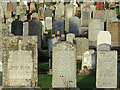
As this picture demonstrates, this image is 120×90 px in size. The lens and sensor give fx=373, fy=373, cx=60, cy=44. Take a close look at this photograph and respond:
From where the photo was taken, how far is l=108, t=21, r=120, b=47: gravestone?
2738 centimetres

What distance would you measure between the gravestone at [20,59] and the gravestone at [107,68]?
100 inches

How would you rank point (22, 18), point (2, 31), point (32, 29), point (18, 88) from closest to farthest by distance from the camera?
1. point (18, 88)
2. point (2, 31)
3. point (32, 29)
4. point (22, 18)

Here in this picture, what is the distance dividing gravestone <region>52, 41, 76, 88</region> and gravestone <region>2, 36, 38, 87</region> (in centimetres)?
81

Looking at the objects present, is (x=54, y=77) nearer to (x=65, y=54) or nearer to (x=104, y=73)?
(x=65, y=54)

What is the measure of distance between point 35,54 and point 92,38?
14315 millimetres

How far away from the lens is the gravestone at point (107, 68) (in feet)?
47.5

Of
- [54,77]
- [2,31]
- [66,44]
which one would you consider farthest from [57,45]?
[2,31]

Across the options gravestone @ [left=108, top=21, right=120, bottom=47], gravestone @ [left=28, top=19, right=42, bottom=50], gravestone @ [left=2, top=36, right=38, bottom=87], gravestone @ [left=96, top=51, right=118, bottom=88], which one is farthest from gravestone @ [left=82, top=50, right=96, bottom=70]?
gravestone @ [left=108, top=21, right=120, bottom=47]

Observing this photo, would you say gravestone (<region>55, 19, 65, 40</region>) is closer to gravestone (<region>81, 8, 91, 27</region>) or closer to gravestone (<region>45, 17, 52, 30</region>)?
gravestone (<region>81, 8, 91, 27</region>)

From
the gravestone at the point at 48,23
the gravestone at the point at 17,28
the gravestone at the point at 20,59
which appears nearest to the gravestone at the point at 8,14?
the gravestone at the point at 48,23

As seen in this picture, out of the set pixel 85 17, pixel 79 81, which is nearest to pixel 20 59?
pixel 79 81

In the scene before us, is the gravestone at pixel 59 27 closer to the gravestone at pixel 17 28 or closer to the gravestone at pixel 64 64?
the gravestone at pixel 17 28

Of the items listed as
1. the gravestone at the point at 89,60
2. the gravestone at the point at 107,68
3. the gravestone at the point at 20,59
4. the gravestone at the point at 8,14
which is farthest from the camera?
the gravestone at the point at 8,14

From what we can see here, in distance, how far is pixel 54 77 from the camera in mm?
14047
